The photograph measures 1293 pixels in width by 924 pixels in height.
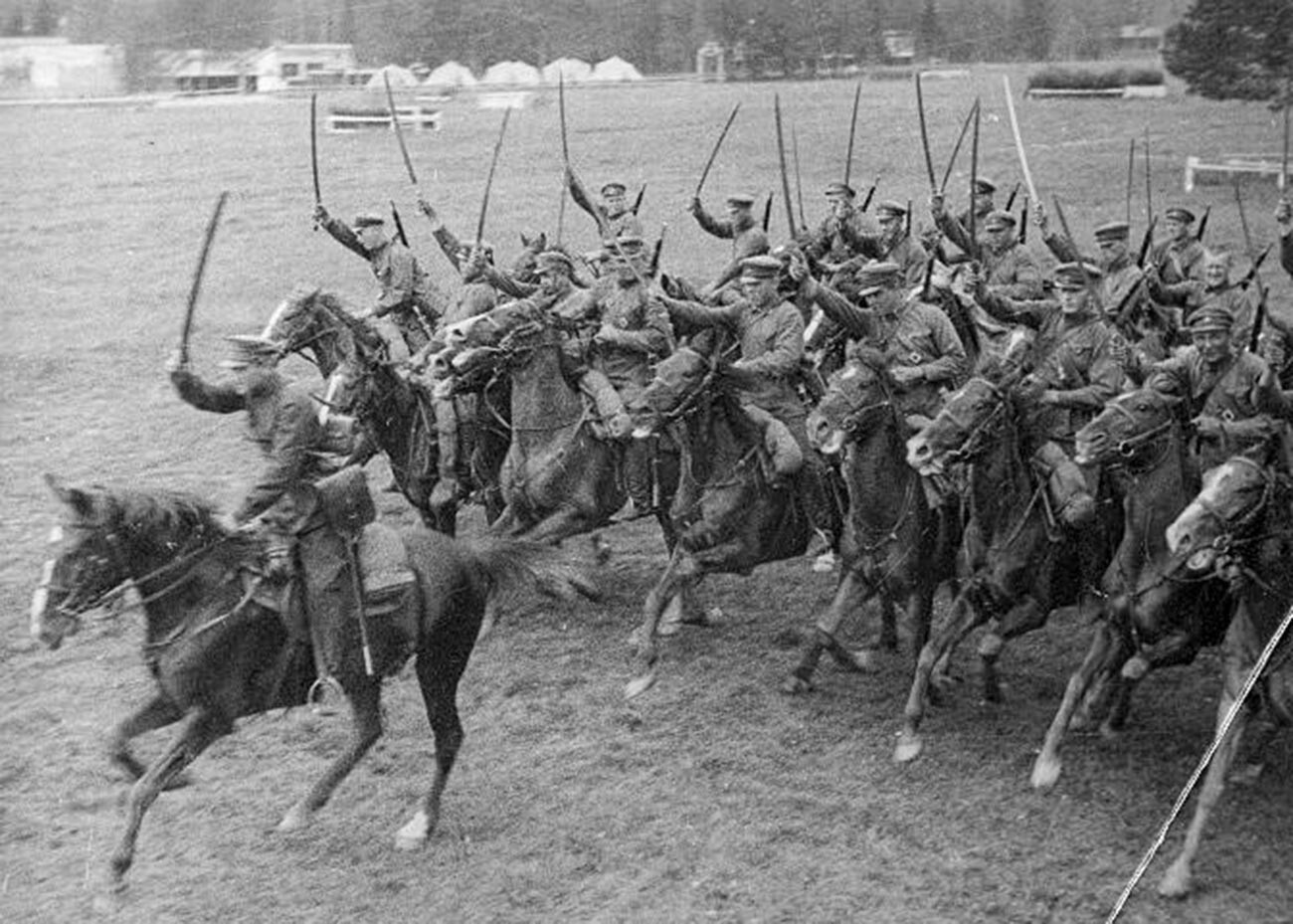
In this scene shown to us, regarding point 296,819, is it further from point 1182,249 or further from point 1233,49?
point 1182,249

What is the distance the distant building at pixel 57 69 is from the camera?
11898mm

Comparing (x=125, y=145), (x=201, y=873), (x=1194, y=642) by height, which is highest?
(x=125, y=145)

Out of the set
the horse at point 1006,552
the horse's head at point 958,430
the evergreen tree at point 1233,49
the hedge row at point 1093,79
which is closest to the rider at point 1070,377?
the horse at point 1006,552

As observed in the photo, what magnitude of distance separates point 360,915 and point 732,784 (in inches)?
83.7

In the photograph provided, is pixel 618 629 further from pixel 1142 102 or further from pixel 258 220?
pixel 258 220

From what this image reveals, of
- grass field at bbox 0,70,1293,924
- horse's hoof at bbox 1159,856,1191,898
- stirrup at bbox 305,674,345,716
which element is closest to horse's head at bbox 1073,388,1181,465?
grass field at bbox 0,70,1293,924

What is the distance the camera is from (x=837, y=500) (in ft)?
30.5

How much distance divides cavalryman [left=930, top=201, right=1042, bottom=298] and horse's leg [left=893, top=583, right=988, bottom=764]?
495cm

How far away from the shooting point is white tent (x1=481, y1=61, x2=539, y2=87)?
17.1 m

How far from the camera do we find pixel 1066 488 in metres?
7.91

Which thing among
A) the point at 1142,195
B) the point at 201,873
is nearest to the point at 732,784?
the point at 201,873

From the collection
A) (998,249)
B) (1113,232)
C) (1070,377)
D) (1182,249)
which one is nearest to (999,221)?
(998,249)

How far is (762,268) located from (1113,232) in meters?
3.74

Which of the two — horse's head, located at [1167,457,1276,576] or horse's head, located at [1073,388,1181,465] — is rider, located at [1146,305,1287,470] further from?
horse's head, located at [1167,457,1276,576]
